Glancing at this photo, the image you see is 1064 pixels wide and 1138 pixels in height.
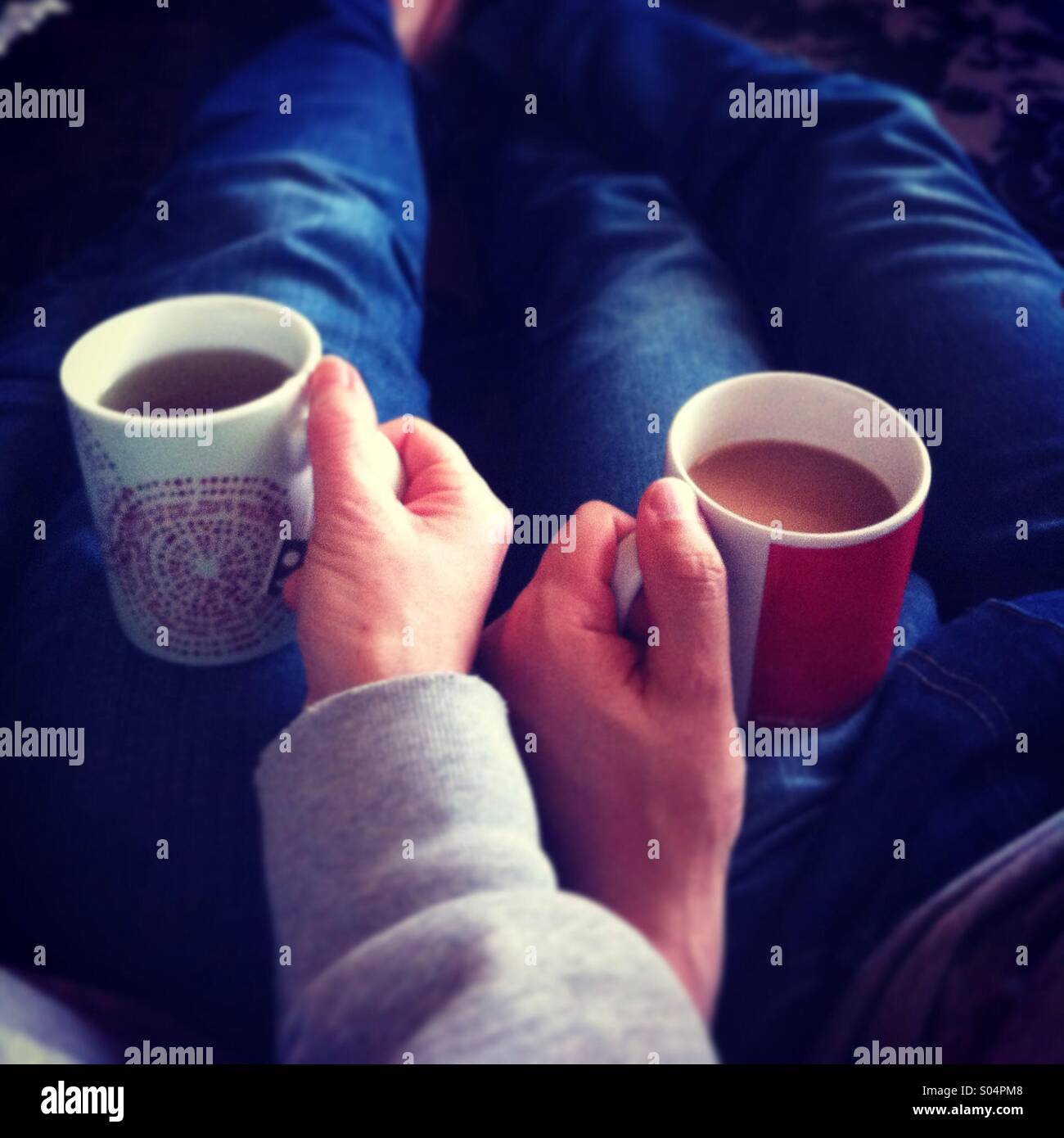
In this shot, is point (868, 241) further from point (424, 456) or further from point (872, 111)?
point (424, 456)

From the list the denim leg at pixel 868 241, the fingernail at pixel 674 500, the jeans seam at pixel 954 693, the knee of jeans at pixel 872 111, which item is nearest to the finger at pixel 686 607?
the fingernail at pixel 674 500

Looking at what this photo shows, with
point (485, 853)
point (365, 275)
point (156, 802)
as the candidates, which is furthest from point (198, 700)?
point (365, 275)

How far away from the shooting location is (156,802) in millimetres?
462

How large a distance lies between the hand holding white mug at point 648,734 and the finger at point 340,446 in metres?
0.09

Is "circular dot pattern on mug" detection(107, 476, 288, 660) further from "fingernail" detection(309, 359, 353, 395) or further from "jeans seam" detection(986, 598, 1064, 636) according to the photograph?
"jeans seam" detection(986, 598, 1064, 636)

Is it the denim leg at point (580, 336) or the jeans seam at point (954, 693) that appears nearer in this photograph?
the jeans seam at point (954, 693)

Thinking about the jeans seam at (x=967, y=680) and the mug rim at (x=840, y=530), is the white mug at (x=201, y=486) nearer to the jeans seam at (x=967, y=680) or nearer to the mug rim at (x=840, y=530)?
the mug rim at (x=840, y=530)

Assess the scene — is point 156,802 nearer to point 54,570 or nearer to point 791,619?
point 54,570

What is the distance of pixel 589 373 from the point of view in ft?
2.11

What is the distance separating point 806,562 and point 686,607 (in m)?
0.05

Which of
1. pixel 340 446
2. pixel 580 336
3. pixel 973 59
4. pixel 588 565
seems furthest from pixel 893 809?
pixel 973 59

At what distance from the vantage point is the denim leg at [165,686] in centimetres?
45

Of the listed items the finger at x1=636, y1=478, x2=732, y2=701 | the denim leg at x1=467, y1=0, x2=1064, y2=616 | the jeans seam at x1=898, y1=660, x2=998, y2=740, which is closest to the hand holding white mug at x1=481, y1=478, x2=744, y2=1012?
the finger at x1=636, y1=478, x2=732, y2=701

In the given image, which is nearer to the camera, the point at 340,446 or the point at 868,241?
the point at 340,446
